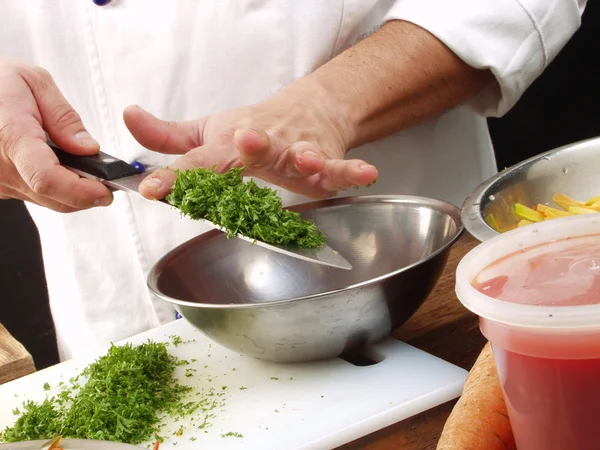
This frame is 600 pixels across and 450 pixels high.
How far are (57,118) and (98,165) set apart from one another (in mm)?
125

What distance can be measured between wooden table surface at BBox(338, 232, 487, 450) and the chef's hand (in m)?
0.26

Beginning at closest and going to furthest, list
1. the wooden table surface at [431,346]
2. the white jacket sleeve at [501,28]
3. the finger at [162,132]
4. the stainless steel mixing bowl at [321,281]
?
the wooden table surface at [431,346]
the stainless steel mixing bowl at [321,281]
the finger at [162,132]
the white jacket sleeve at [501,28]

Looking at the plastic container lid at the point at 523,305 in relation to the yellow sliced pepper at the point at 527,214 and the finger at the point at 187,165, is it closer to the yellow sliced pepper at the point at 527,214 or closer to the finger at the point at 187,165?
the yellow sliced pepper at the point at 527,214

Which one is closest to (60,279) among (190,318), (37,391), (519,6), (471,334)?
(37,391)

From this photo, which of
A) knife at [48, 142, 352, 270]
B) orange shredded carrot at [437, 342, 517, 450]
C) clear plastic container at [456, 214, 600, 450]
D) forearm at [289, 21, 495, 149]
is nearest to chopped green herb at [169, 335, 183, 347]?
knife at [48, 142, 352, 270]

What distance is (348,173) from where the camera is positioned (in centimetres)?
121

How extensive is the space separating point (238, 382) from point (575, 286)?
74 cm

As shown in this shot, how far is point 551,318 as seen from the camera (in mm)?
538

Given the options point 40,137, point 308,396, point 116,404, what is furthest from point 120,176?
point 308,396

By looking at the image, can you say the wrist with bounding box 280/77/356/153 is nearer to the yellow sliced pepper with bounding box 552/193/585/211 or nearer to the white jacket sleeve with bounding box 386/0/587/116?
the white jacket sleeve with bounding box 386/0/587/116

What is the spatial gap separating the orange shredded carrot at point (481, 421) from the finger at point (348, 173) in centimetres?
49

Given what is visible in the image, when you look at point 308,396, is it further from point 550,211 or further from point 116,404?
point 550,211

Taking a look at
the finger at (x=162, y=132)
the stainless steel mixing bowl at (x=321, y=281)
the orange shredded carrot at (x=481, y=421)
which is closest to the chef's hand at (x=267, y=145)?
the finger at (x=162, y=132)

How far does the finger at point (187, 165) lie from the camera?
1.18m
